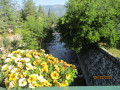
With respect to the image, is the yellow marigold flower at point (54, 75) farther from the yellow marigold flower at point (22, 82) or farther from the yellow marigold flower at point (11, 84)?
the yellow marigold flower at point (11, 84)

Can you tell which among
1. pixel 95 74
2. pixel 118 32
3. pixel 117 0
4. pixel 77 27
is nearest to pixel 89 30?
pixel 77 27

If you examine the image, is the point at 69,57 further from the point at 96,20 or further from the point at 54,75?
the point at 54,75

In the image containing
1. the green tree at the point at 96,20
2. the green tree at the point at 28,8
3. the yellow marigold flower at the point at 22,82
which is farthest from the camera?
the green tree at the point at 28,8

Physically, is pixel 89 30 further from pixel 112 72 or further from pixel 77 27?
pixel 112 72

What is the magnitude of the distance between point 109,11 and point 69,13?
3.22 m

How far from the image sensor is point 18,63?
1716 mm

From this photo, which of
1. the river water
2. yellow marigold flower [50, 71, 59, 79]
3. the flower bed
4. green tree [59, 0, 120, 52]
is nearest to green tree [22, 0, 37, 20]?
the river water

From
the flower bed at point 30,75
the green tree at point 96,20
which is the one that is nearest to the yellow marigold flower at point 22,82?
the flower bed at point 30,75

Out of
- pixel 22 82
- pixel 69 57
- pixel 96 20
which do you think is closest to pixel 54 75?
pixel 22 82

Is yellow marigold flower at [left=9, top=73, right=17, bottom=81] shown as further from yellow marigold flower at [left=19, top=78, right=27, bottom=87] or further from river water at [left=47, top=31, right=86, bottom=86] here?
river water at [left=47, top=31, right=86, bottom=86]

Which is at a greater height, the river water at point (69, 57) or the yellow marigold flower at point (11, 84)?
the yellow marigold flower at point (11, 84)

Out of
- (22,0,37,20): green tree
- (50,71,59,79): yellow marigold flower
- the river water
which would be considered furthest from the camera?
(22,0,37,20): green tree

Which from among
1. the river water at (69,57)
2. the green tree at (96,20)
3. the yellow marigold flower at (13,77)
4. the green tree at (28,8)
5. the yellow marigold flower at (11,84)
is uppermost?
the green tree at (28,8)

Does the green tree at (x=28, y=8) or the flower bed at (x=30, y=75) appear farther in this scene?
the green tree at (x=28, y=8)
